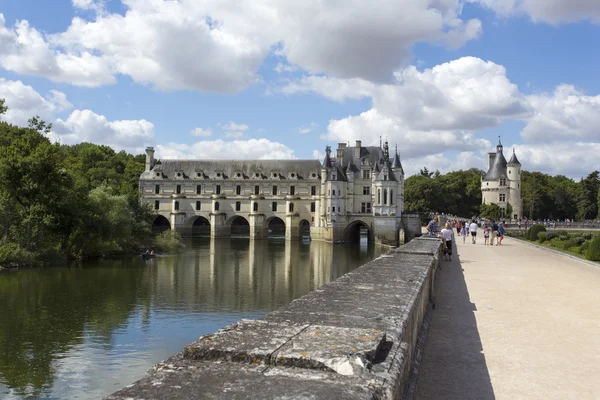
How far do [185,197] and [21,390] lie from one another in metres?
56.0

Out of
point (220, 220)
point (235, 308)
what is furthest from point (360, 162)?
point (235, 308)

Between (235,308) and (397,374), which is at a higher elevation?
(397,374)

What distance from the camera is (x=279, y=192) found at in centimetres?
6538

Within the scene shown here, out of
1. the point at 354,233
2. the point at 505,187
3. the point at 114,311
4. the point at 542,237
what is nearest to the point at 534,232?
A: the point at 542,237

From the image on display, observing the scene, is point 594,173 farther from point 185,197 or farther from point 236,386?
point 236,386

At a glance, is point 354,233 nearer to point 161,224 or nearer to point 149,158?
point 161,224

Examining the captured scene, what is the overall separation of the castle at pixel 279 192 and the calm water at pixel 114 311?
23853 millimetres

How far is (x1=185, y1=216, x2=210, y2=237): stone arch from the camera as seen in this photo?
218ft

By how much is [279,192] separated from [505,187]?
33983 millimetres

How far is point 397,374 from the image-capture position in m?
3.14

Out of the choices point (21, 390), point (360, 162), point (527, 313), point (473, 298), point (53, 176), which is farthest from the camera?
point (360, 162)

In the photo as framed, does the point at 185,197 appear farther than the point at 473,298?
Yes

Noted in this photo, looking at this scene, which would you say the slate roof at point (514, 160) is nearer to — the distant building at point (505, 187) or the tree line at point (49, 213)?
the distant building at point (505, 187)

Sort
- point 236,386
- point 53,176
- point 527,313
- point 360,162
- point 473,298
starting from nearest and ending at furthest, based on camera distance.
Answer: point 236,386
point 527,313
point 473,298
point 53,176
point 360,162
